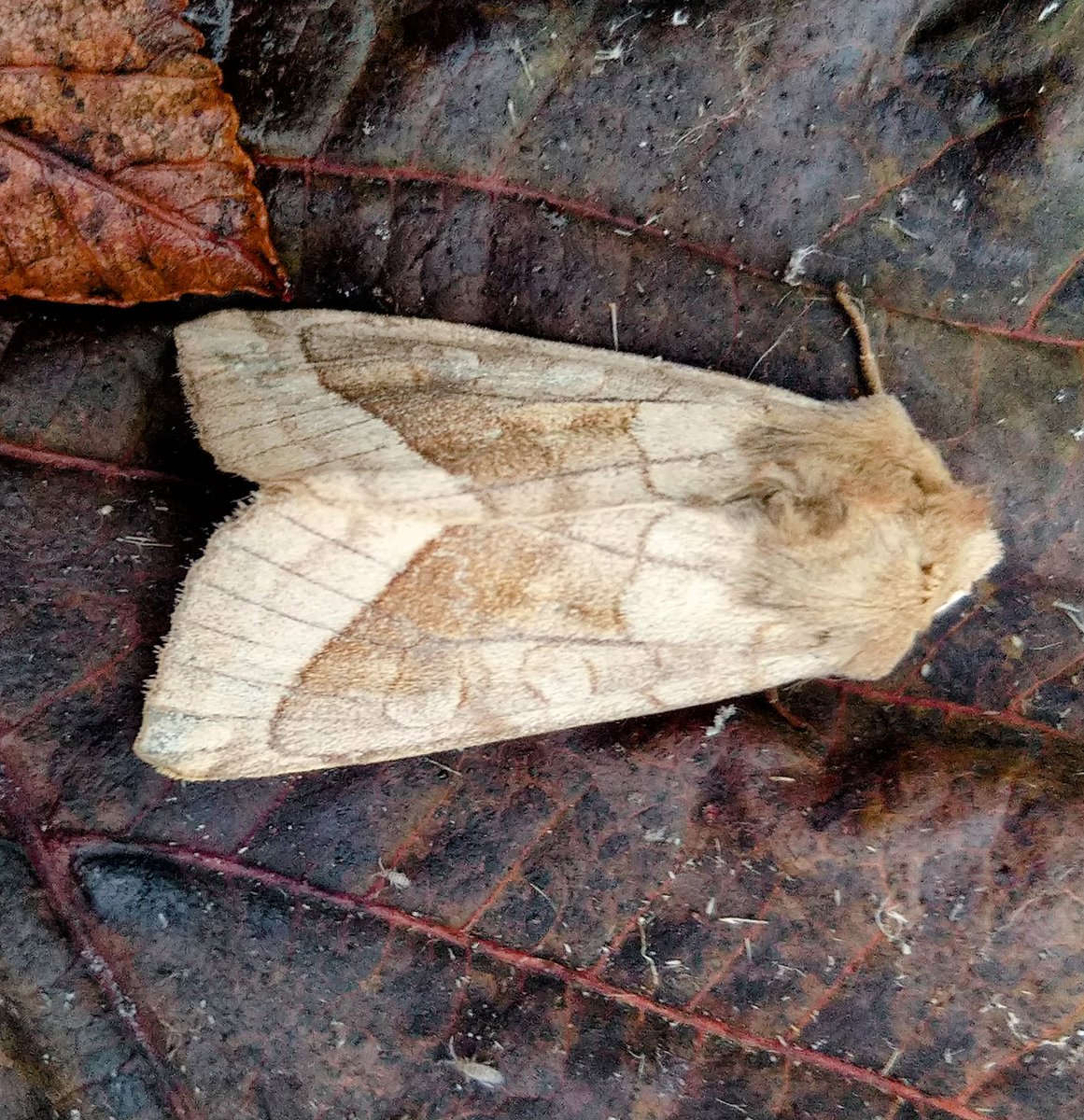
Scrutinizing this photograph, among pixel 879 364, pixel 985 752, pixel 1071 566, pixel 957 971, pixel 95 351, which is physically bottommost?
pixel 957 971

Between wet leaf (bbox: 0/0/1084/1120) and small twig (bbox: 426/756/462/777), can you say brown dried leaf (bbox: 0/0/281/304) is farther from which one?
small twig (bbox: 426/756/462/777)

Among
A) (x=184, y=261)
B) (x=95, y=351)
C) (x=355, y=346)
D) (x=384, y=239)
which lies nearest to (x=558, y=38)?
(x=384, y=239)

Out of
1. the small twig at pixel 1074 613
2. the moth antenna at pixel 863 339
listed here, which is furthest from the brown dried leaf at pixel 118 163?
the small twig at pixel 1074 613

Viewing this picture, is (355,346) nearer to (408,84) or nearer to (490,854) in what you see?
(408,84)

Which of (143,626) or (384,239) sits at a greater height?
(384,239)

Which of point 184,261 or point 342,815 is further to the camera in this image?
point 342,815

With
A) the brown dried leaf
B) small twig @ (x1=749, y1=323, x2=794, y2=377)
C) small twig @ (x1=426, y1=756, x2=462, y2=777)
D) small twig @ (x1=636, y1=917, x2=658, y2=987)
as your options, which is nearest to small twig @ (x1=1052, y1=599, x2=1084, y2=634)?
small twig @ (x1=749, y1=323, x2=794, y2=377)

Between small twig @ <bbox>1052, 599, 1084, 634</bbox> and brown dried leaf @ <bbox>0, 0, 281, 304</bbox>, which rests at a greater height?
brown dried leaf @ <bbox>0, 0, 281, 304</bbox>
